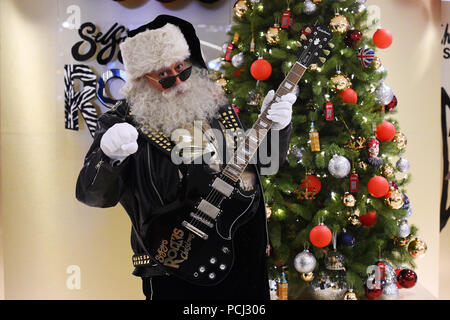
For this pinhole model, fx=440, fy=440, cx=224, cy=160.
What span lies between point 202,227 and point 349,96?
1.37 metres

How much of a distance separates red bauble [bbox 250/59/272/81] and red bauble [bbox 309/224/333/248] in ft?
3.17

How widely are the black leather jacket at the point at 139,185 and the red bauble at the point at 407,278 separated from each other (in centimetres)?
140

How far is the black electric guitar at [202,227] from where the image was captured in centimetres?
182

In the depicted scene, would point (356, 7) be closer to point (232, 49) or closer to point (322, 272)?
point (232, 49)

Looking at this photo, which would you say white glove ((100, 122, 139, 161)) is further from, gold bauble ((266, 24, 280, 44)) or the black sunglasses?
gold bauble ((266, 24, 280, 44))

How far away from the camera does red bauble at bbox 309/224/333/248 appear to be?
2.56 meters

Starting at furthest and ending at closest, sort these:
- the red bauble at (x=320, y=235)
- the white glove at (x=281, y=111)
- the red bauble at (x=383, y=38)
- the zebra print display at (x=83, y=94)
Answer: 1. the zebra print display at (x=83, y=94)
2. the red bauble at (x=383, y=38)
3. the red bauble at (x=320, y=235)
4. the white glove at (x=281, y=111)

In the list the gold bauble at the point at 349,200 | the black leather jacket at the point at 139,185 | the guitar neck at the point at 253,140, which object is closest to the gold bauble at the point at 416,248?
the gold bauble at the point at 349,200

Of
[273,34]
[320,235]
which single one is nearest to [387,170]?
[320,235]

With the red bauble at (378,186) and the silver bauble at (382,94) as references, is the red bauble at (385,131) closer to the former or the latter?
the silver bauble at (382,94)

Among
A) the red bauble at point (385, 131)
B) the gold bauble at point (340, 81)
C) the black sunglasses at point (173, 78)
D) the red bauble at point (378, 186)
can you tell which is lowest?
the red bauble at point (378, 186)

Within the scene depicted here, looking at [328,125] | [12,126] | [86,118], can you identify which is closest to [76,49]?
[86,118]

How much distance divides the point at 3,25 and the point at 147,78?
213 centimetres

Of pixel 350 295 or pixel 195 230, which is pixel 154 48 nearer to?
pixel 195 230
